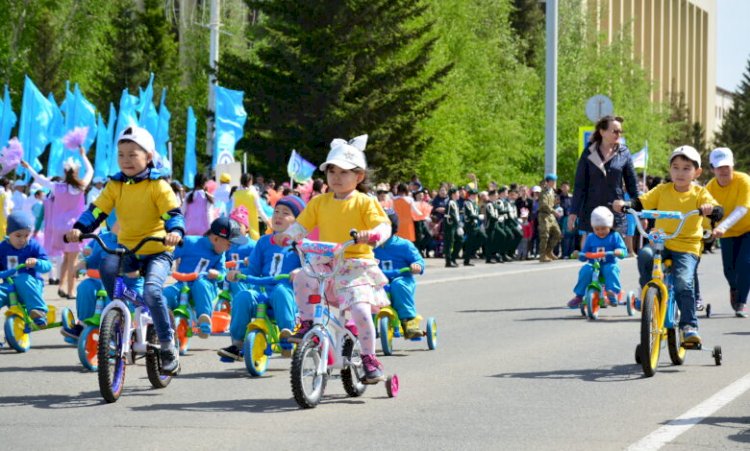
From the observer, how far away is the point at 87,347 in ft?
38.2

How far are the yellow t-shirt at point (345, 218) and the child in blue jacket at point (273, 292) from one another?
1.74 m

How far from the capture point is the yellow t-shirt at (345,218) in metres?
9.73

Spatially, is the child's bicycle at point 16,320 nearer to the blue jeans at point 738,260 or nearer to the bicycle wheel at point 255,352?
the bicycle wheel at point 255,352

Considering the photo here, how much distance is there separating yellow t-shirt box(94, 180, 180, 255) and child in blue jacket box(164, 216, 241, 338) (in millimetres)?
2287

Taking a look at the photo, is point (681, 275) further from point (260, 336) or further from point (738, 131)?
point (738, 131)

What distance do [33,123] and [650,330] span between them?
24.7 metres

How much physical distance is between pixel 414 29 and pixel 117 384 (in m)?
35.4

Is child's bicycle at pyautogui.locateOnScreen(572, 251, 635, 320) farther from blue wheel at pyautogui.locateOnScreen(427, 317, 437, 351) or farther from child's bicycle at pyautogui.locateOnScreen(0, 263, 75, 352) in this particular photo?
child's bicycle at pyautogui.locateOnScreen(0, 263, 75, 352)

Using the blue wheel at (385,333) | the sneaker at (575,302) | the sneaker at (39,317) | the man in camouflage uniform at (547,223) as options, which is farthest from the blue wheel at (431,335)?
the man in camouflage uniform at (547,223)

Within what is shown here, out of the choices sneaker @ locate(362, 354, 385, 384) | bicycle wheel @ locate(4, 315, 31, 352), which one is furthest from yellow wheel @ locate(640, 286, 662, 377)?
bicycle wheel @ locate(4, 315, 31, 352)

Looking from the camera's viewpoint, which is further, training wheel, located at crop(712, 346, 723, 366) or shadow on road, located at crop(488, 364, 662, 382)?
training wheel, located at crop(712, 346, 723, 366)

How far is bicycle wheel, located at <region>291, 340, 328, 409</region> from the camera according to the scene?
9094 millimetres

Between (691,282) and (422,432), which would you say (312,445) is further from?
(691,282)

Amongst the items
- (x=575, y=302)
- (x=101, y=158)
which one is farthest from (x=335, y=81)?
(x=575, y=302)
